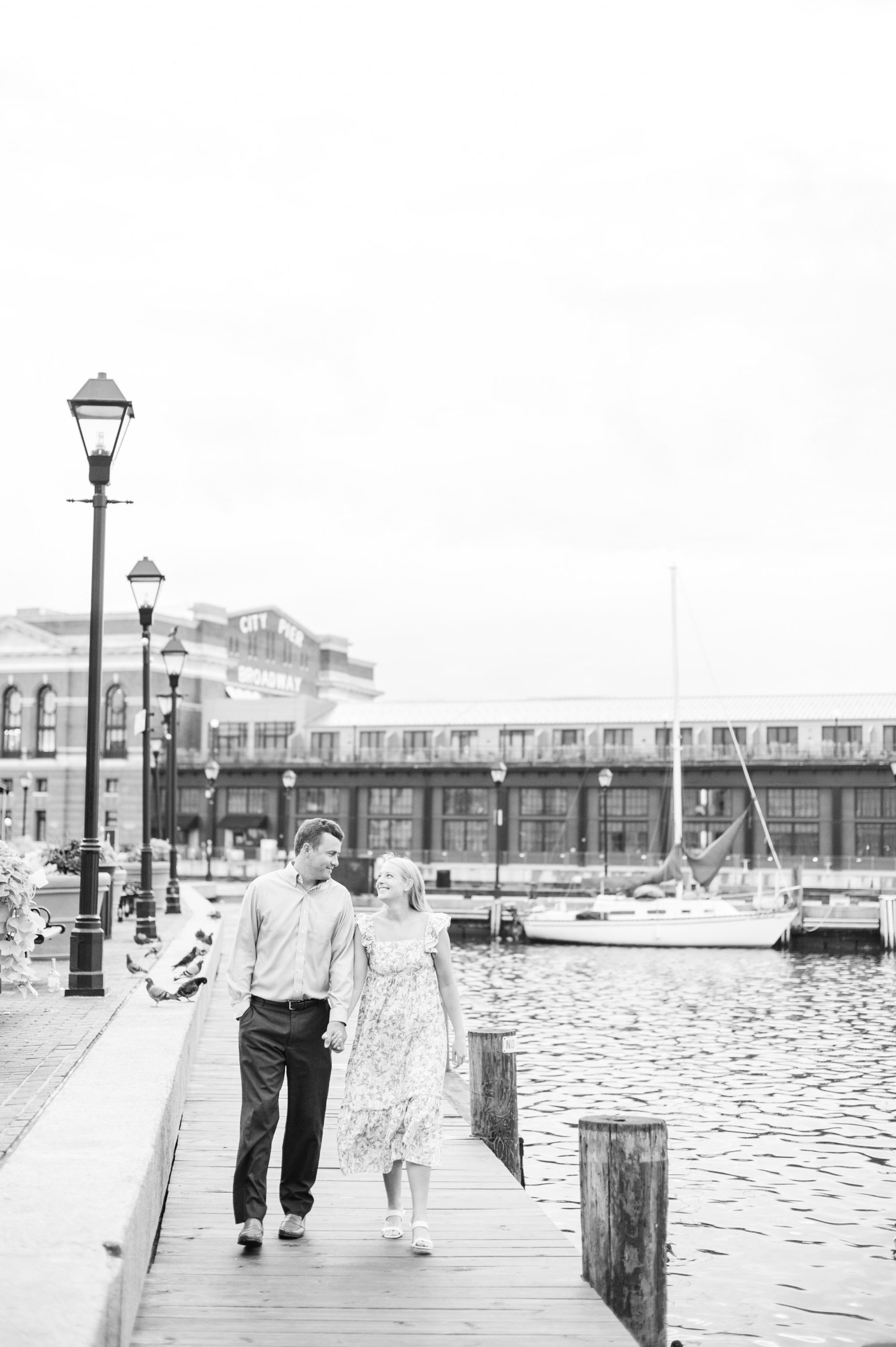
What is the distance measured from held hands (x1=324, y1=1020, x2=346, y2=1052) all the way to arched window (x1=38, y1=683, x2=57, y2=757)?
295ft

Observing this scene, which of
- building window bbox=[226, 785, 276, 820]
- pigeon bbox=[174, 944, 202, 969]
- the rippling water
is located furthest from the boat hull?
building window bbox=[226, 785, 276, 820]

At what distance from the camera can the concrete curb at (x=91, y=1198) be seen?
4.80 m

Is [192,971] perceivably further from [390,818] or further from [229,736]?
[229,736]

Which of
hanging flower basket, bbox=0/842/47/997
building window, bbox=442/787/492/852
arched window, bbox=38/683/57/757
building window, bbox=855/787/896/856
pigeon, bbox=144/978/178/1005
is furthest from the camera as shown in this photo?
arched window, bbox=38/683/57/757

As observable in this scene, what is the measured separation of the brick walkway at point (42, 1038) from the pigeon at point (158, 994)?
406mm

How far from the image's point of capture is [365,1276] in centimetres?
706

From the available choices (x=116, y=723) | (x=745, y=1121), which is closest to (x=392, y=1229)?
(x=745, y=1121)

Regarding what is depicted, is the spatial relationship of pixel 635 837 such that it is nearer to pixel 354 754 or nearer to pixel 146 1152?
pixel 354 754

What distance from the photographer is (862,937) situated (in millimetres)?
48000

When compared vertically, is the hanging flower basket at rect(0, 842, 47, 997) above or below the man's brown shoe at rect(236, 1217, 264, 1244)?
above

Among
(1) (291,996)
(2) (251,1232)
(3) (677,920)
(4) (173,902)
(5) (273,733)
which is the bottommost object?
(3) (677,920)

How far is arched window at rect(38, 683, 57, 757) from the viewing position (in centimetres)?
9381

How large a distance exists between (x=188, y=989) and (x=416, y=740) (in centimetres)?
7319

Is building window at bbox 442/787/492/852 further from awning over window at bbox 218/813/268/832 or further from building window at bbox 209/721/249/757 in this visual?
building window at bbox 209/721/249/757
